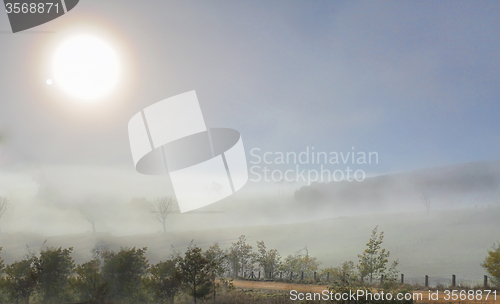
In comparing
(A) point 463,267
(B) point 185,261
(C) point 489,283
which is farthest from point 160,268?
(A) point 463,267

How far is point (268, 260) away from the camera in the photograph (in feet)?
97.2

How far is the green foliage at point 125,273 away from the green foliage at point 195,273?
251 cm

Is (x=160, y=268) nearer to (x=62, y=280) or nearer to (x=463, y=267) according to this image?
(x=62, y=280)

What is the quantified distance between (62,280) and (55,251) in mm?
1575

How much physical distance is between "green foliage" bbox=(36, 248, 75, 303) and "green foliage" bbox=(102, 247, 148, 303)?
7.60 ft

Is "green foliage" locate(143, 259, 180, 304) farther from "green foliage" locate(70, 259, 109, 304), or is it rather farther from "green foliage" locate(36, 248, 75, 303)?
"green foliage" locate(36, 248, 75, 303)

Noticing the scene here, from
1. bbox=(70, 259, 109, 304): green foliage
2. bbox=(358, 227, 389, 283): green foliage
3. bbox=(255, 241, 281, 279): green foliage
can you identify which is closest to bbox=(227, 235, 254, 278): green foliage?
bbox=(255, 241, 281, 279): green foliage

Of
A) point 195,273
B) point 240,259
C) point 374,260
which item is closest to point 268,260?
point 240,259

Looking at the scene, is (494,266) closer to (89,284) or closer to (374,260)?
(374,260)

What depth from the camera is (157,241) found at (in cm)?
6097

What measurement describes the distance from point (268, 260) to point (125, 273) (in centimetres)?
1762

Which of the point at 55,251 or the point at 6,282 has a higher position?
the point at 55,251

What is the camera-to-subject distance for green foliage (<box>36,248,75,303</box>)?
15.0 m

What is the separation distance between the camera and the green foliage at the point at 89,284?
1448 cm
